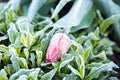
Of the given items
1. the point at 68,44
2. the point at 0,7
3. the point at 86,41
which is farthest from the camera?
the point at 0,7

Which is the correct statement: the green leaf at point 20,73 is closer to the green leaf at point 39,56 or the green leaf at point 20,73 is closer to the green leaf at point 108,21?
the green leaf at point 39,56

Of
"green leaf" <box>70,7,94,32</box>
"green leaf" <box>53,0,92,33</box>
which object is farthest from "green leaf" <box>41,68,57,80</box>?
"green leaf" <box>70,7,94,32</box>

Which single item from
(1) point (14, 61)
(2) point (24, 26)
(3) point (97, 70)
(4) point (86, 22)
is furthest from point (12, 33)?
(4) point (86, 22)

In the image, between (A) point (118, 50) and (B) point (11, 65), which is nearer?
(B) point (11, 65)

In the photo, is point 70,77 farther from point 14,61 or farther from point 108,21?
point 108,21

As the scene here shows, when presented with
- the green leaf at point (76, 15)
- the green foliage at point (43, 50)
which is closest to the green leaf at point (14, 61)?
the green foliage at point (43, 50)

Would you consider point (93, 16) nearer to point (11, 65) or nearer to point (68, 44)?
point (68, 44)

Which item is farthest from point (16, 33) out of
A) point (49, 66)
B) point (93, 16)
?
point (93, 16)
